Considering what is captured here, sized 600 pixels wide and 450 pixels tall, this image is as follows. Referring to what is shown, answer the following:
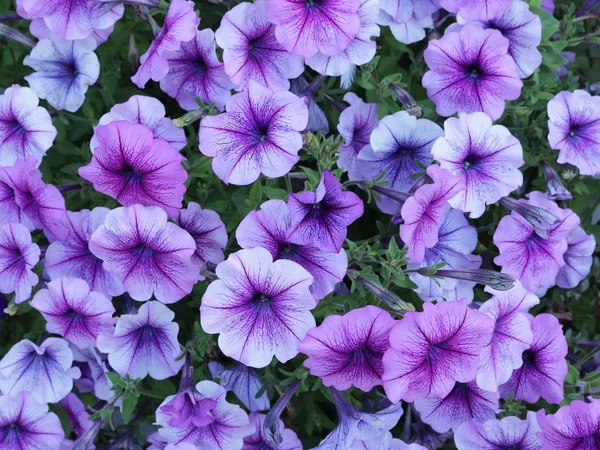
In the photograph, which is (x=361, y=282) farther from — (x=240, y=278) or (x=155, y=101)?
(x=155, y=101)

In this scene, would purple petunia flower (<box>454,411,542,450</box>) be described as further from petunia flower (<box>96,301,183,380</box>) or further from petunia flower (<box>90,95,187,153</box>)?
petunia flower (<box>90,95,187,153</box>)

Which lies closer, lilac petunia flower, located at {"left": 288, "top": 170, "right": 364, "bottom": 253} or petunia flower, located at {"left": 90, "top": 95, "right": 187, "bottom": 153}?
lilac petunia flower, located at {"left": 288, "top": 170, "right": 364, "bottom": 253}

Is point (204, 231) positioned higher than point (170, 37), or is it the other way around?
point (170, 37)

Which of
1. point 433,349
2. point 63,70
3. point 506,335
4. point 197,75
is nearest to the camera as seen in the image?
point 433,349

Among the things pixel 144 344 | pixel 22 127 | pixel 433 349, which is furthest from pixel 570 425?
pixel 22 127

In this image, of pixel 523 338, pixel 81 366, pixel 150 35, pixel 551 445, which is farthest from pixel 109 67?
pixel 551 445

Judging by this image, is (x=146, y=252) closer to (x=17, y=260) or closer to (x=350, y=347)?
(x=17, y=260)

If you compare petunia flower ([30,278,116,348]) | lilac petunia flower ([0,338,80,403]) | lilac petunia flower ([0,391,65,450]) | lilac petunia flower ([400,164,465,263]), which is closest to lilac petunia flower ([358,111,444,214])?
lilac petunia flower ([400,164,465,263])
